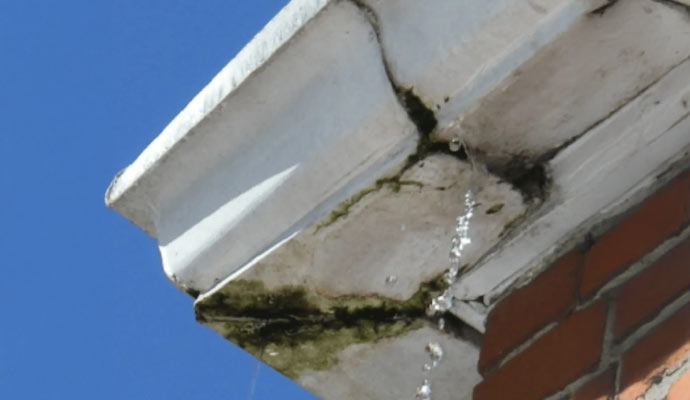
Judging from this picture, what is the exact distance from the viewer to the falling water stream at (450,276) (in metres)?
2.17

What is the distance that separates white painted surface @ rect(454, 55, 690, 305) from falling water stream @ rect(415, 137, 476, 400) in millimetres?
24

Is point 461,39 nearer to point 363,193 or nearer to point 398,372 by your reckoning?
point 363,193

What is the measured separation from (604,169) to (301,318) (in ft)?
1.41

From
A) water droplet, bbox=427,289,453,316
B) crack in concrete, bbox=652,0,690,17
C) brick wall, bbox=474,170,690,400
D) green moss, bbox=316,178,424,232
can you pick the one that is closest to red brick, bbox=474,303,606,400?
brick wall, bbox=474,170,690,400

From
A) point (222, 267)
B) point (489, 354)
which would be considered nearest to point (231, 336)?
point (222, 267)

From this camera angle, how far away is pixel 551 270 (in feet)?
7.50

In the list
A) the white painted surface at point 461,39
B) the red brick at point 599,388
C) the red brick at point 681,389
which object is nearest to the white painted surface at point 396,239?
the white painted surface at point 461,39

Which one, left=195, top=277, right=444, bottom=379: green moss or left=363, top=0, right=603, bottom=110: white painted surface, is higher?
left=363, top=0, right=603, bottom=110: white painted surface

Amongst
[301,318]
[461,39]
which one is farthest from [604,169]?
[301,318]

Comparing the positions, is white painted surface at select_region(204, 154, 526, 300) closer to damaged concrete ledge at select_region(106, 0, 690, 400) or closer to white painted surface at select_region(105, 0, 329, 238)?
damaged concrete ledge at select_region(106, 0, 690, 400)

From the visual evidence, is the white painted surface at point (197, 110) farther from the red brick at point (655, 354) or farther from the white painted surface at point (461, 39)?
the red brick at point (655, 354)

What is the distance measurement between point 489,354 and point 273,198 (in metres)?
0.35

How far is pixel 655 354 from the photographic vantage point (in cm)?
200

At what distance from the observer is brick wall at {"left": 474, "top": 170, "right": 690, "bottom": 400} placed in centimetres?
201
